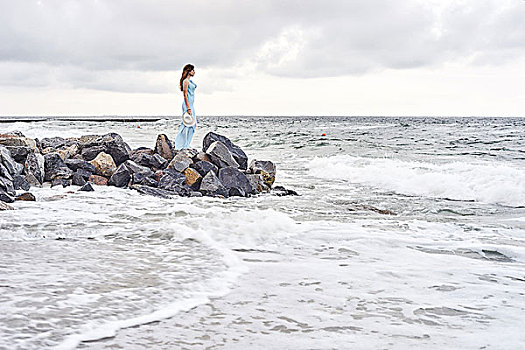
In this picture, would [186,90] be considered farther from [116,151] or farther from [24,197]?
[24,197]

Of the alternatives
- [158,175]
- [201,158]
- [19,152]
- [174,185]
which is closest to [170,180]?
[174,185]

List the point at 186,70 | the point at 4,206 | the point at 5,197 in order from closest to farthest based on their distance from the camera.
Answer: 1. the point at 4,206
2. the point at 5,197
3. the point at 186,70

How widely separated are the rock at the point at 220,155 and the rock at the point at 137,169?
3.83 ft

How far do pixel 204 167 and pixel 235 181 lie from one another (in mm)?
649

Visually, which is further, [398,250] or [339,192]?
[339,192]

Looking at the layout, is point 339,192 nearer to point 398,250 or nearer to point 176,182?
point 176,182

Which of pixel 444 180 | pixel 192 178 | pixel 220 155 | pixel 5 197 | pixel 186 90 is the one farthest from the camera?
pixel 186 90

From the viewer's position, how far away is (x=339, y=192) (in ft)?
29.3

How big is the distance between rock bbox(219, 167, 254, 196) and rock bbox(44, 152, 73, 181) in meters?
2.66

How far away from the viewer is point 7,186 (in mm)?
6754

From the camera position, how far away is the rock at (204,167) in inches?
329

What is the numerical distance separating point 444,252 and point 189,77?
724 centimetres

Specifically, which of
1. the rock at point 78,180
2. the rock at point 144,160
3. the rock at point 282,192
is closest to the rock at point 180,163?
the rock at point 144,160

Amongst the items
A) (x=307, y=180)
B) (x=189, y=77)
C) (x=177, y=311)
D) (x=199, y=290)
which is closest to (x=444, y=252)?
(x=199, y=290)
